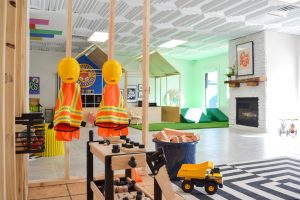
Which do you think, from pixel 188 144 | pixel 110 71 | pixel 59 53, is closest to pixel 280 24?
pixel 188 144

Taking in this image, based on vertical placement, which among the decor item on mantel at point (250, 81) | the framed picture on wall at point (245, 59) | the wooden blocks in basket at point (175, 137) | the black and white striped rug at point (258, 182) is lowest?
the black and white striped rug at point (258, 182)

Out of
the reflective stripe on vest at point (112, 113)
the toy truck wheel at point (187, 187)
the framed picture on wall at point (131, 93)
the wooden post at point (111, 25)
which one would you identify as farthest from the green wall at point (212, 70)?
the reflective stripe on vest at point (112, 113)

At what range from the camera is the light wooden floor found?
2.34 m

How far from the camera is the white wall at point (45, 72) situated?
9.90 meters

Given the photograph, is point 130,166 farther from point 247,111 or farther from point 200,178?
point 247,111

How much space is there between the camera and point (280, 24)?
6.55 meters

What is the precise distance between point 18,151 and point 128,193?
786 mm

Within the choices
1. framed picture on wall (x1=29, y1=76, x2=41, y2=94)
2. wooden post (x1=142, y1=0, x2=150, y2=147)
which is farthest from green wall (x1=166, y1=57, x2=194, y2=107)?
wooden post (x1=142, y1=0, x2=150, y2=147)

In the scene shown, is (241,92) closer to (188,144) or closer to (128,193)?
(188,144)

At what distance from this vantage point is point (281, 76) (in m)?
7.27

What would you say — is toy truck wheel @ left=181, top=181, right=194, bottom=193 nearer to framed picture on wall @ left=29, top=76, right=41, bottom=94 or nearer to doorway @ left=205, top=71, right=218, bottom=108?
framed picture on wall @ left=29, top=76, right=41, bottom=94

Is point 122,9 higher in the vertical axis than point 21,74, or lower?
higher

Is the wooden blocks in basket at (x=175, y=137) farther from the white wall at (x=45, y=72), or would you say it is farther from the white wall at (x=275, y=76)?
the white wall at (x=45, y=72)

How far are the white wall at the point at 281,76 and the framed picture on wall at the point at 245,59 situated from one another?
46 cm
